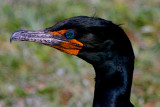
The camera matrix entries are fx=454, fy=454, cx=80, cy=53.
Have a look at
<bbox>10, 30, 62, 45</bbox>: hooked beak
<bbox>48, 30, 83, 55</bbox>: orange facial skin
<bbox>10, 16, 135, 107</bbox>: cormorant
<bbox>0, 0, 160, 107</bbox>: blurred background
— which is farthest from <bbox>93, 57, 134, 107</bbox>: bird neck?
<bbox>0, 0, 160, 107</bbox>: blurred background

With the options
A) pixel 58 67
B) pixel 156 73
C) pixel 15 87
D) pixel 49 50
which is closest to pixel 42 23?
pixel 49 50

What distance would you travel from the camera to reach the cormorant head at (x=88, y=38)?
3775mm

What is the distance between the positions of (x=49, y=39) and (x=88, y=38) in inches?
14.9

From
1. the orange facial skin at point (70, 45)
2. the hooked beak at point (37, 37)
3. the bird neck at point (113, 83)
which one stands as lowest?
the bird neck at point (113, 83)

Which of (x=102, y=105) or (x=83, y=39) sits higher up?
(x=83, y=39)

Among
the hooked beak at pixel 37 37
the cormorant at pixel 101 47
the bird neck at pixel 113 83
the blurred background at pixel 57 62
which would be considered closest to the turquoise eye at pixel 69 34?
the cormorant at pixel 101 47

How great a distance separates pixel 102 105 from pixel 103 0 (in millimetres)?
4865

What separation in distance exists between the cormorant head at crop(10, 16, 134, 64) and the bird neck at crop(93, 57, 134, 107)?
82 mm

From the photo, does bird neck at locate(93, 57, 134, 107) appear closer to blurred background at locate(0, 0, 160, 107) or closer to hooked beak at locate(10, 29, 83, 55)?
hooked beak at locate(10, 29, 83, 55)

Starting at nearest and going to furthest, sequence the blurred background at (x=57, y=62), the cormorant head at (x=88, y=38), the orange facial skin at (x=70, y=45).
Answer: the cormorant head at (x=88, y=38)
the orange facial skin at (x=70, y=45)
the blurred background at (x=57, y=62)

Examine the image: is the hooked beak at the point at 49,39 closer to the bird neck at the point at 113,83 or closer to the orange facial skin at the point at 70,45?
the orange facial skin at the point at 70,45

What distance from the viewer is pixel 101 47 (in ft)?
12.6

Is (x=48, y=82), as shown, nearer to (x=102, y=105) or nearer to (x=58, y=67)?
(x=58, y=67)

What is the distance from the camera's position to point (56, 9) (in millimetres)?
7891
